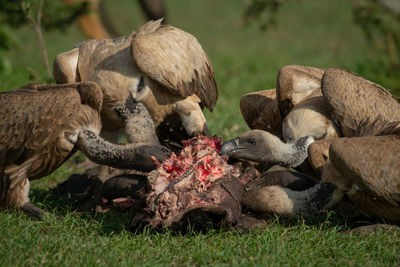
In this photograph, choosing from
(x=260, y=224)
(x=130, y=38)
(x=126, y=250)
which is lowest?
(x=260, y=224)

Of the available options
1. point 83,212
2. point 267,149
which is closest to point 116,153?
point 83,212

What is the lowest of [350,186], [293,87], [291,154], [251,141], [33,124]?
[350,186]

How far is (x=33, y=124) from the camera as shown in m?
4.63

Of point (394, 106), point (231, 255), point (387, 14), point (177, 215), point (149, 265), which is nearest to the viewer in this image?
point (149, 265)

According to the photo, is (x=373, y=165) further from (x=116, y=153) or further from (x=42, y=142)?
(x=42, y=142)

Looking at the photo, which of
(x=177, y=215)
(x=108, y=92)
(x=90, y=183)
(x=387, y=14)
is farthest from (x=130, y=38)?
(x=387, y=14)

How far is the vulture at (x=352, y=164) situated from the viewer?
401 cm

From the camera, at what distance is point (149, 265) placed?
339 cm

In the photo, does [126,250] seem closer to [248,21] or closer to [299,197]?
[299,197]

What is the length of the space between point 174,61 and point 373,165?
2145 mm

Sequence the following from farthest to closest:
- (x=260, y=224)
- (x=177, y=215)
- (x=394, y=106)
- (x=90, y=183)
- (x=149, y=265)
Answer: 1. (x=90, y=183)
2. (x=394, y=106)
3. (x=260, y=224)
4. (x=177, y=215)
5. (x=149, y=265)

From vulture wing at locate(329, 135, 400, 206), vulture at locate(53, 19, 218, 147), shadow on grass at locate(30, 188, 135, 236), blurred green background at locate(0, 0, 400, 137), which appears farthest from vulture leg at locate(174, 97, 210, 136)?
vulture wing at locate(329, 135, 400, 206)

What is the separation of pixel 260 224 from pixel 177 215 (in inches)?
25.7

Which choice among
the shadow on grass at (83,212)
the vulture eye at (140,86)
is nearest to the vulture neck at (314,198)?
the shadow on grass at (83,212)
